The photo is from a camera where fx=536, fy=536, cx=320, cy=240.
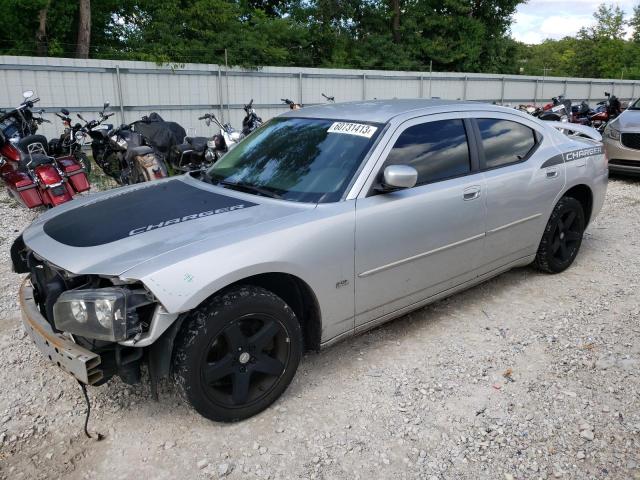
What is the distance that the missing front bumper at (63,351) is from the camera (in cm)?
245

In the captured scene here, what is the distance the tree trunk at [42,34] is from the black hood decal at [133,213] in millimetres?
17034

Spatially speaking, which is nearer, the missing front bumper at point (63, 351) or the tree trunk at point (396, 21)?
the missing front bumper at point (63, 351)

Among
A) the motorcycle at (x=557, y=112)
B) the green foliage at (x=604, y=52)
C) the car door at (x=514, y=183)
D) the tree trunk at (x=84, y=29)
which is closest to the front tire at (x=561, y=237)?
the car door at (x=514, y=183)

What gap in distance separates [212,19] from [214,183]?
17636mm

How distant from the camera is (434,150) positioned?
3.73 m

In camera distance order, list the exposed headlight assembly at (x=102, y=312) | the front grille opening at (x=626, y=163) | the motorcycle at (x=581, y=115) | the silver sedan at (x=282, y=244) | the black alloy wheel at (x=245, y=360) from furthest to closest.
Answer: the motorcycle at (x=581, y=115), the front grille opening at (x=626, y=163), the black alloy wheel at (x=245, y=360), the silver sedan at (x=282, y=244), the exposed headlight assembly at (x=102, y=312)

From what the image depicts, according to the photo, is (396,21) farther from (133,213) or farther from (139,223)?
(139,223)

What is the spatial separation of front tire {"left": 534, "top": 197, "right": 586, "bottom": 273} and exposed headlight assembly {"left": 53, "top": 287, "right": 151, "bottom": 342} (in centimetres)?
361

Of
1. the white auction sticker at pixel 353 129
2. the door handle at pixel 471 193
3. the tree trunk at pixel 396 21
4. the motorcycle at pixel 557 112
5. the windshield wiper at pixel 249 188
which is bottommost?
the door handle at pixel 471 193

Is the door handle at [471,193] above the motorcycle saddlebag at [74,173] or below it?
above

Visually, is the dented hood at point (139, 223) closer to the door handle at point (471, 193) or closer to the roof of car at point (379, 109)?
the roof of car at point (379, 109)

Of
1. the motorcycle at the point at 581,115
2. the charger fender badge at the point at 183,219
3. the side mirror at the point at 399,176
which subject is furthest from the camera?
the motorcycle at the point at 581,115

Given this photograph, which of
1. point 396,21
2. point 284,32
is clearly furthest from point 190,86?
point 396,21

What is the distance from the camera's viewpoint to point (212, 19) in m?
19.4
